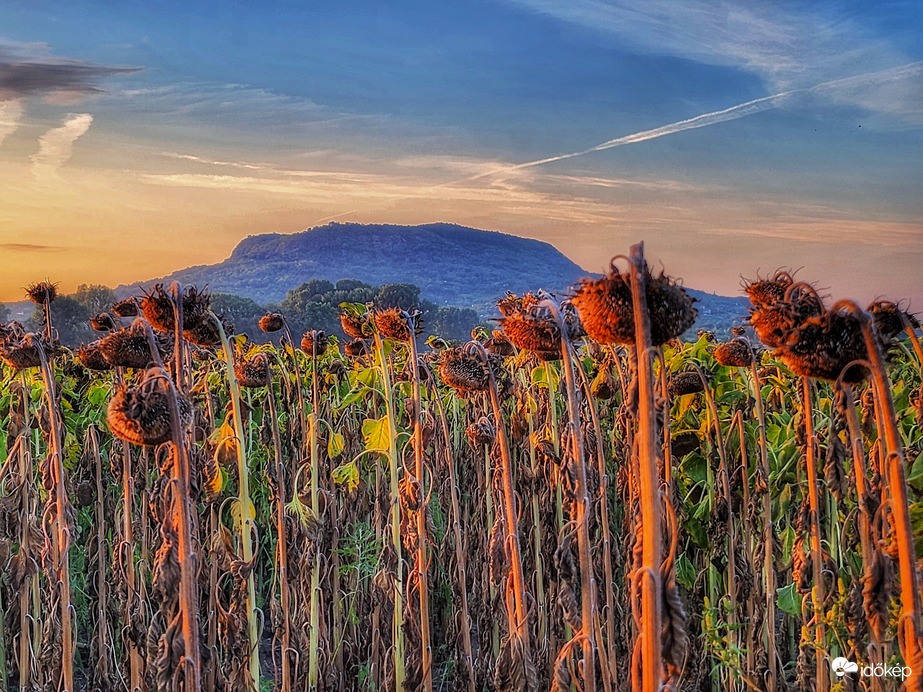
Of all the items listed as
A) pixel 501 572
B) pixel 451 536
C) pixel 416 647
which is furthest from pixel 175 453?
pixel 451 536

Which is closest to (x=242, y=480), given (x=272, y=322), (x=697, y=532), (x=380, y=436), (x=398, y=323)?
(x=398, y=323)

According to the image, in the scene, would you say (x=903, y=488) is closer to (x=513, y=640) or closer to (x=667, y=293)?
(x=667, y=293)

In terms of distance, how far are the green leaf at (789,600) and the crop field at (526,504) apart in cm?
2

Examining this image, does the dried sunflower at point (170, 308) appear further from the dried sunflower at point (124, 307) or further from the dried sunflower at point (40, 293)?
the dried sunflower at point (40, 293)

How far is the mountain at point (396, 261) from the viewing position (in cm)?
7219

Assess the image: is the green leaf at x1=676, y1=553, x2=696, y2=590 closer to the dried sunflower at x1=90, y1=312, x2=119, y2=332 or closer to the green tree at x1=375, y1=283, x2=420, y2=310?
the green tree at x1=375, y1=283, x2=420, y2=310

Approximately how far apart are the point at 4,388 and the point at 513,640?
574 cm

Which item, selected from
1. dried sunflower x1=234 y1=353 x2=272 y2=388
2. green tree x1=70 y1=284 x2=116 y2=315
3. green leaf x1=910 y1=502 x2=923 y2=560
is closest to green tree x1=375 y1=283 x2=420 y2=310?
dried sunflower x1=234 y1=353 x2=272 y2=388

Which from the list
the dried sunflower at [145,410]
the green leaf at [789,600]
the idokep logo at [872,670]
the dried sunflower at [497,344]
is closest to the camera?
the dried sunflower at [145,410]

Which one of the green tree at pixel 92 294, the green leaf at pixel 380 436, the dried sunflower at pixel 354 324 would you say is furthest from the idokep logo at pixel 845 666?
the green tree at pixel 92 294

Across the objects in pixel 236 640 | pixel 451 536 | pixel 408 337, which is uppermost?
pixel 408 337

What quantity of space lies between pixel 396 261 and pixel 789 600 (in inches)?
2974

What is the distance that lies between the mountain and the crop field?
6118 cm

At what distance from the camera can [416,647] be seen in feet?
13.8
